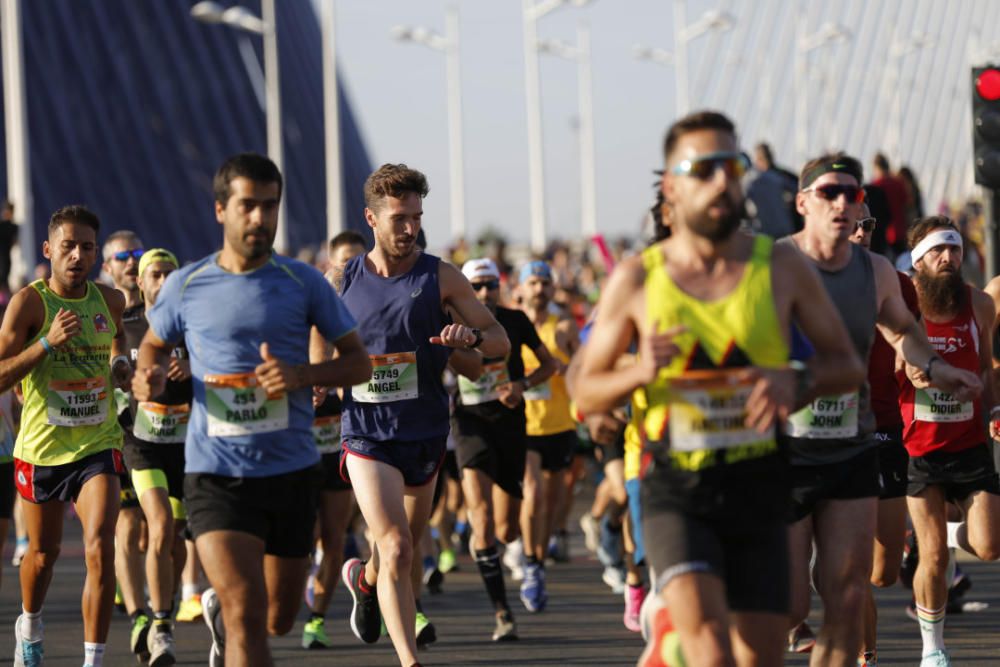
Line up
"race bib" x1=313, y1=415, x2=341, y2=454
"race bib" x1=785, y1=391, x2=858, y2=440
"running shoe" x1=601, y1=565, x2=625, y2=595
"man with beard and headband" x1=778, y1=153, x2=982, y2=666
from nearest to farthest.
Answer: "man with beard and headband" x1=778, y1=153, x2=982, y2=666, "race bib" x1=785, y1=391, x2=858, y2=440, "race bib" x1=313, y1=415, x2=341, y2=454, "running shoe" x1=601, y1=565, x2=625, y2=595

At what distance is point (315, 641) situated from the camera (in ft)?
32.7

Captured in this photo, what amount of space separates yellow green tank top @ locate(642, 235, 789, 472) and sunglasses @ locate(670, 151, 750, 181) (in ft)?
0.84

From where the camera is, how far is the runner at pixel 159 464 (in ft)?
31.3

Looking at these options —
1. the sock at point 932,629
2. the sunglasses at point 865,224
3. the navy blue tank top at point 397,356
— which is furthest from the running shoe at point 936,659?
the navy blue tank top at point 397,356

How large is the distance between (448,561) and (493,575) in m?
3.49

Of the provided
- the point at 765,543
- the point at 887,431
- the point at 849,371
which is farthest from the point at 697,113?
the point at 887,431

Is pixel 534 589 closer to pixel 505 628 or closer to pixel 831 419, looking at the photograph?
pixel 505 628

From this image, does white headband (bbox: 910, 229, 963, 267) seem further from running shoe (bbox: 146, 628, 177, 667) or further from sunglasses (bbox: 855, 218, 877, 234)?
running shoe (bbox: 146, 628, 177, 667)

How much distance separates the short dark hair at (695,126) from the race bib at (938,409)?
11.8 feet

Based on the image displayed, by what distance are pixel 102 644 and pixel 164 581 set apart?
125 centimetres

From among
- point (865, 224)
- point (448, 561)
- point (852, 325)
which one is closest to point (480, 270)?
point (448, 561)

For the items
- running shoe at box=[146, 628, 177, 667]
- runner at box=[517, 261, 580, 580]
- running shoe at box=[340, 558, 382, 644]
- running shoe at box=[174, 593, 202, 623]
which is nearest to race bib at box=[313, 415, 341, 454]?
running shoe at box=[174, 593, 202, 623]

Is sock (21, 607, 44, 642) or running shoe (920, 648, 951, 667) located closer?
running shoe (920, 648, 951, 667)

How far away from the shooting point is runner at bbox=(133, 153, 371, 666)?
20.1ft
